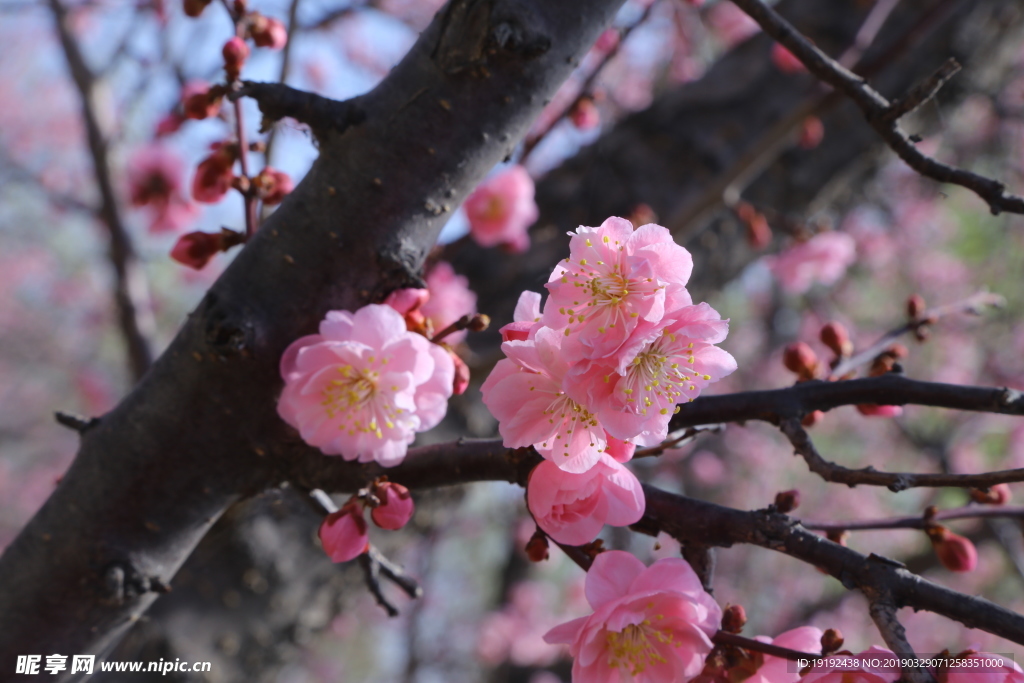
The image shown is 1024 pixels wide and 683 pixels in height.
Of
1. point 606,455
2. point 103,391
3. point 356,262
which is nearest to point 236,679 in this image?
point 356,262

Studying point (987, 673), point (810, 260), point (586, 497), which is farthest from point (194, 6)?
point (810, 260)

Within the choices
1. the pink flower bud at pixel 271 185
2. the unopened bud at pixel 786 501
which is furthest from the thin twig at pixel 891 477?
the pink flower bud at pixel 271 185

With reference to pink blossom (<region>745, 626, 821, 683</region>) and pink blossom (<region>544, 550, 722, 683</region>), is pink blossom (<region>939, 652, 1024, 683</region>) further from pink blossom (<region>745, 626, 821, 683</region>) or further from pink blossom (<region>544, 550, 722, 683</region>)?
Answer: pink blossom (<region>544, 550, 722, 683</region>)

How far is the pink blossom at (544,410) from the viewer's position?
806 mm

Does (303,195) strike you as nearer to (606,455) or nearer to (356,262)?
(356,262)

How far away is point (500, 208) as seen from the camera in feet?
7.50

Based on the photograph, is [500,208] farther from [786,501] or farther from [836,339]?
[786,501]

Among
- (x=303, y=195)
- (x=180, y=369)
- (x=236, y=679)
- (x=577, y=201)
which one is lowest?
(x=236, y=679)

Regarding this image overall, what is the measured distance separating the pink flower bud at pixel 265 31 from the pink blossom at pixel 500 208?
885mm

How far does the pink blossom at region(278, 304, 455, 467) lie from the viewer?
0.99 meters

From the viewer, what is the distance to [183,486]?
1083mm

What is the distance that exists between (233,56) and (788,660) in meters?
1.39

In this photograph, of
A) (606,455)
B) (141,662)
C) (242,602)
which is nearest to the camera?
(606,455)

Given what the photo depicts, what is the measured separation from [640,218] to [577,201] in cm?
65
